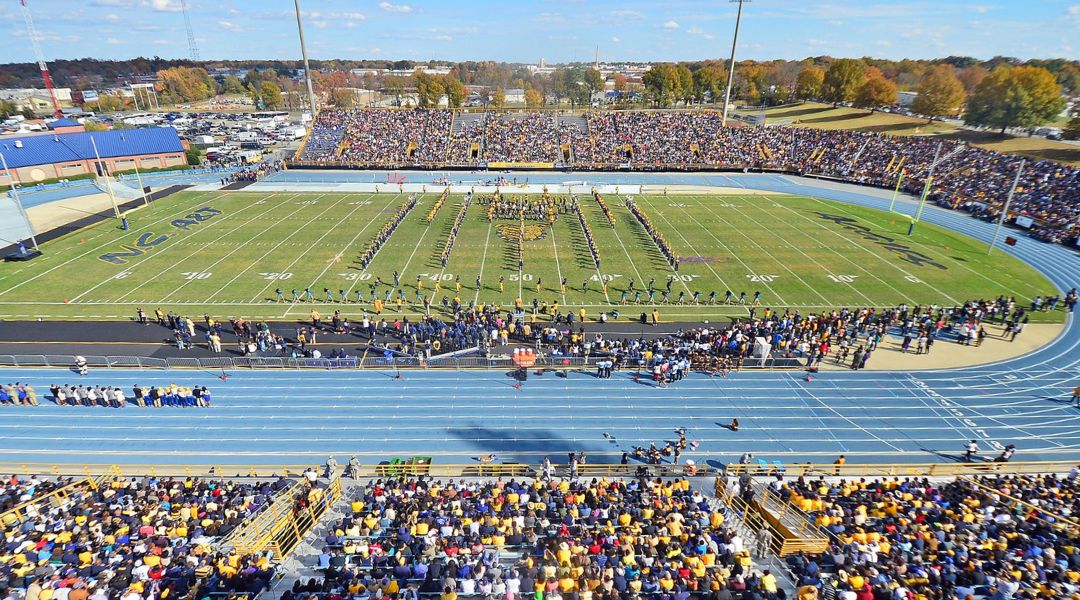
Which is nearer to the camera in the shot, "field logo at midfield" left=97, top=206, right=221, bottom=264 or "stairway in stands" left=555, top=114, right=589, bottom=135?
"field logo at midfield" left=97, top=206, right=221, bottom=264

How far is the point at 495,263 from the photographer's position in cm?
3275

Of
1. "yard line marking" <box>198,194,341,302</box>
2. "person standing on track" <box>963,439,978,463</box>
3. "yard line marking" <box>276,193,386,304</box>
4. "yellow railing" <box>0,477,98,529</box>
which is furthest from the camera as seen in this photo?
"yard line marking" <box>276,193,386,304</box>

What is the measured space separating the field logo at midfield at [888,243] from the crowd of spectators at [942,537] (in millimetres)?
21881

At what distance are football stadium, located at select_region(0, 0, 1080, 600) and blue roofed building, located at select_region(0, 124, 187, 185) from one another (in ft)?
2.19

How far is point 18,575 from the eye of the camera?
10.5 m

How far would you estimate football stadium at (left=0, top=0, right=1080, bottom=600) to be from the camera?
11.3 metres

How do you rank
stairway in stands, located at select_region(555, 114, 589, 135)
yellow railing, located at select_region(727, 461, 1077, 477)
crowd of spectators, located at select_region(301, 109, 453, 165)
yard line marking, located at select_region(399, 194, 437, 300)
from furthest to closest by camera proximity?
1. stairway in stands, located at select_region(555, 114, 589, 135)
2. crowd of spectators, located at select_region(301, 109, 453, 165)
3. yard line marking, located at select_region(399, 194, 437, 300)
4. yellow railing, located at select_region(727, 461, 1077, 477)

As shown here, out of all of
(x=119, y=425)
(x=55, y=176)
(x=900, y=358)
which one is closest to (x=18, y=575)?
(x=119, y=425)

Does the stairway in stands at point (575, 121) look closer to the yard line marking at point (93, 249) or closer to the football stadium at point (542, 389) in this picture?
the football stadium at point (542, 389)

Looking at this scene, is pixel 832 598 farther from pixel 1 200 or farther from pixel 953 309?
pixel 1 200

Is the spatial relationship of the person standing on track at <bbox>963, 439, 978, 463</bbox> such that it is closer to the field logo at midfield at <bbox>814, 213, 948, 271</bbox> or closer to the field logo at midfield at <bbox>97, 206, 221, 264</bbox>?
the field logo at midfield at <bbox>814, 213, 948, 271</bbox>

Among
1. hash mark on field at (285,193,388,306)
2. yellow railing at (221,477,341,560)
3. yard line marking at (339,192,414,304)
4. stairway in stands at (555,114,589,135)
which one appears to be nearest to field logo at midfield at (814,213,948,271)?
yard line marking at (339,192,414,304)

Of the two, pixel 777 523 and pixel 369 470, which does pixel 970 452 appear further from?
pixel 369 470

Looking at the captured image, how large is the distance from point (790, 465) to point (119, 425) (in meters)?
22.3
